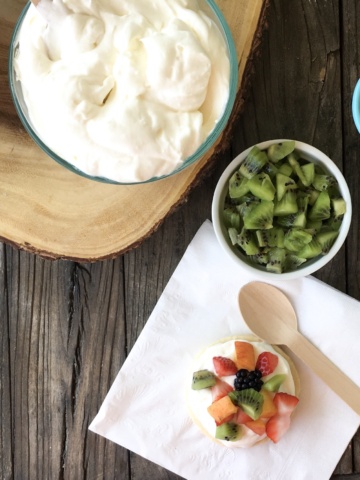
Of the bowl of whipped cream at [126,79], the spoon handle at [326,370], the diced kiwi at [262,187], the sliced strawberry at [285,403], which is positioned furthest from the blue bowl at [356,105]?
the sliced strawberry at [285,403]

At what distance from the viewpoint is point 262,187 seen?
3.98 ft

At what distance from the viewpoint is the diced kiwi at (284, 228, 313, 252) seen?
1.23m

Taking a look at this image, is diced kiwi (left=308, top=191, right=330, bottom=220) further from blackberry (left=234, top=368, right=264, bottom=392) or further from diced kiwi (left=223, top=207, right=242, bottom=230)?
blackberry (left=234, top=368, right=264, bottom=392)

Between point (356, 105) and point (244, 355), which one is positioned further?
point (244, 355)

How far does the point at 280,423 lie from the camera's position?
1.36m

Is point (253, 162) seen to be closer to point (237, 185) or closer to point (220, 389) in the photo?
point (237, 185)

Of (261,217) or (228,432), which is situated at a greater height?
(261,217)

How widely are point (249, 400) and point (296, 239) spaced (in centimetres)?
38

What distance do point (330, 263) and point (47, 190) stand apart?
679mm

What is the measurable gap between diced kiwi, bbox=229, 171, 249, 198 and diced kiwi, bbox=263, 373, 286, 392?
0.43 m

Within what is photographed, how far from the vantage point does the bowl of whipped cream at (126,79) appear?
0.97 metres

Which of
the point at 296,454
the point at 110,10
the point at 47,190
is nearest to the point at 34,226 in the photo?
the point at 47,190

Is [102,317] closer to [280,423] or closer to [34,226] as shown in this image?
[34,226]

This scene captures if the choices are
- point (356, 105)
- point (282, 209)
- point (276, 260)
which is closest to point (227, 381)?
point (276, 260)
